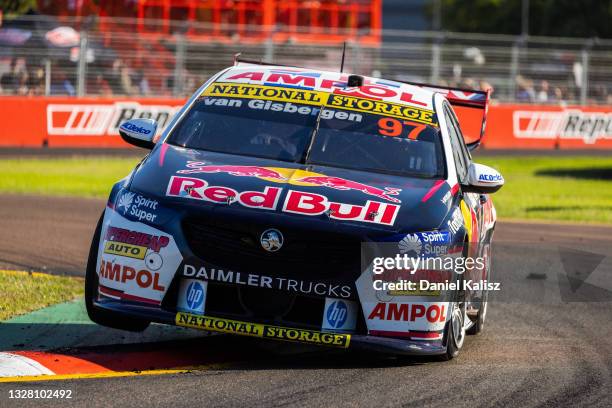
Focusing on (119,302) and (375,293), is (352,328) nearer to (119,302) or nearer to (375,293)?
(375,293)

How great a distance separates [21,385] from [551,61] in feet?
88.3

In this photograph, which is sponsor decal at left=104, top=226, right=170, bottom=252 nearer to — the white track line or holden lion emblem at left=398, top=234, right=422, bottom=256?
the white track line

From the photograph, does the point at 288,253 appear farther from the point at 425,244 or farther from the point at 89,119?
the point at 89,119

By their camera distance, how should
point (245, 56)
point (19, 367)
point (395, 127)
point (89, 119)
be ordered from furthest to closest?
point (245, 56) → point (89, 119) → point (395, 127) → point (19, 367)

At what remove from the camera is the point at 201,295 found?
6332 mm

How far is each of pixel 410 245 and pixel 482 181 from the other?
1134 mm

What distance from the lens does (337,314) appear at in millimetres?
6293

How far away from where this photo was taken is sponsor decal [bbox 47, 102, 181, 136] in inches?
988

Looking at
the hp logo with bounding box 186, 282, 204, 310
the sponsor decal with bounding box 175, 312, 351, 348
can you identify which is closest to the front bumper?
the sponsor decal with bounding box 175, 312, 351, 348

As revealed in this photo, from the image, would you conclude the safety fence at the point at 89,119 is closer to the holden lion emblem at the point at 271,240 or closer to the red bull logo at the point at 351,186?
the red bull logo at the point at 351,186

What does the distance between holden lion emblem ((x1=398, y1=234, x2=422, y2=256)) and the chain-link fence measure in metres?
19.6

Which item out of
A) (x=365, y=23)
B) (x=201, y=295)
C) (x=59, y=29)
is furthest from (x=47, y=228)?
(x=365, y=23)

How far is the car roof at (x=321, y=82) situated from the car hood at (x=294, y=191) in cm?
91

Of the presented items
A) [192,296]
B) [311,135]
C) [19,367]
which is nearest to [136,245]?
[192,296]
